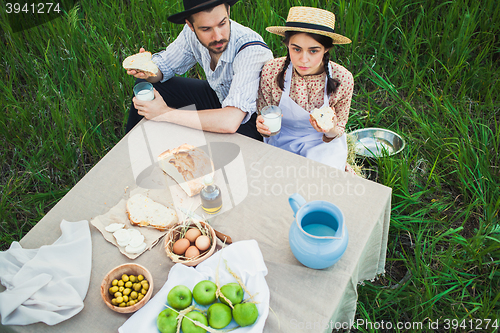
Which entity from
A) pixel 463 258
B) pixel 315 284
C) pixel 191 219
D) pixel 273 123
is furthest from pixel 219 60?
pixel 463 258

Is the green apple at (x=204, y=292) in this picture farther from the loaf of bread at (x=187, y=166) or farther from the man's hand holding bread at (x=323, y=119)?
the man's hand holding bread at (x=323, y=119)

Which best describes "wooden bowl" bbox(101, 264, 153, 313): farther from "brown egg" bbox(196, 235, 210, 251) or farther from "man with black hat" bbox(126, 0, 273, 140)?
Result: "man with black hat" bbox(126, 0, 273, 140)

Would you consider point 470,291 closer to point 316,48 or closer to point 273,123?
point 273,123

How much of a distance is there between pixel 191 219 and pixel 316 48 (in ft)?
3.69

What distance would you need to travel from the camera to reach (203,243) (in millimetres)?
1249

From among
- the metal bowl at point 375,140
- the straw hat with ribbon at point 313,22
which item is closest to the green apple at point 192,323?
the straw hat with ribbon at point 313,22

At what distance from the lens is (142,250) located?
1296mm

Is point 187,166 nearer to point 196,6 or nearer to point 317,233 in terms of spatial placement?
point 317,233

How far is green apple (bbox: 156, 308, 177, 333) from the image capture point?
100 centimetres

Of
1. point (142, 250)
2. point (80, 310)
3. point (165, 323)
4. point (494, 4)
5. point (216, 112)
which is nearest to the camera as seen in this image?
point (165, 323)

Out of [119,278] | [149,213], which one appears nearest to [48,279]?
[119,278]

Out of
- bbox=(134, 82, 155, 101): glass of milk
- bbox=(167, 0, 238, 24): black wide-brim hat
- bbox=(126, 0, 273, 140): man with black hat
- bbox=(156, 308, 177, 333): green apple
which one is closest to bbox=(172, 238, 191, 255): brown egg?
bbox=(156, 308, 177, 333): green apple

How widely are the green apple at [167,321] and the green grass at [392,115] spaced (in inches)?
46.6

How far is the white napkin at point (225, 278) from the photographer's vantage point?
1057 millimetres
